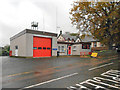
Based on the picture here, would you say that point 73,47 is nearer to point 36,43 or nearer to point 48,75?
point 36,43

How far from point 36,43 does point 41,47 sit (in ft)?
4.16

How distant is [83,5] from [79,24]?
3.93 metres

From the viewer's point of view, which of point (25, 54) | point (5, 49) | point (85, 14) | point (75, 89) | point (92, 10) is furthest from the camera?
point (5, 49)

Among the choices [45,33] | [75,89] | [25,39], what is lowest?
[75,89]

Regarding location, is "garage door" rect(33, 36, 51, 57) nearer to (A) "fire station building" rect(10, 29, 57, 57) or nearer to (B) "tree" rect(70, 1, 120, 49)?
(A) "fire station building" rect(10, 29, 57, 57)

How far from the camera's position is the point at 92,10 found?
650 inches

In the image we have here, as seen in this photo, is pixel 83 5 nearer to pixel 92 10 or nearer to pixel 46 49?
pixel 92 10

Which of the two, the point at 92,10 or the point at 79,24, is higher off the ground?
the point at 92,10

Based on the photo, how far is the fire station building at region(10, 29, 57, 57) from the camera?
14519 mm

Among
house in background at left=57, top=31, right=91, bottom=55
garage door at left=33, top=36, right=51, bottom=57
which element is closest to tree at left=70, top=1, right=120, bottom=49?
house in background at left=57, top=31, right=91, bottom=55

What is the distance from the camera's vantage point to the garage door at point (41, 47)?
15547 millimetres

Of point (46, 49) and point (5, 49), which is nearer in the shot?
point (46, 49)

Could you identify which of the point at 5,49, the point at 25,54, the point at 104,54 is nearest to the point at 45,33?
the point at 25,54

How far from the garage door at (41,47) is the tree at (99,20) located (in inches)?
317
